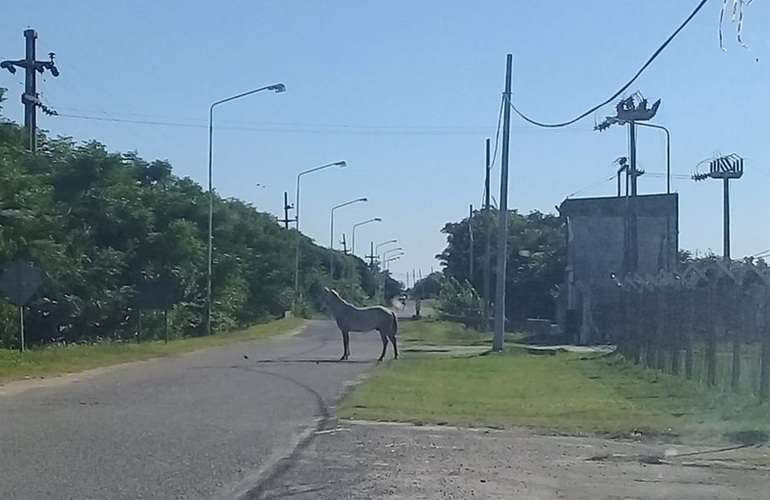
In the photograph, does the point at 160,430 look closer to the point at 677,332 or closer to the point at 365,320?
the point at 677,332

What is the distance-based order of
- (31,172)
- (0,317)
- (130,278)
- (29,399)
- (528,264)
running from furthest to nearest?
(528,264) < (130,278) < (31,172) < (0,317) < (29,399)

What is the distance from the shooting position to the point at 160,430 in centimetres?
1664

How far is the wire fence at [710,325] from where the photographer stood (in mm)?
20562

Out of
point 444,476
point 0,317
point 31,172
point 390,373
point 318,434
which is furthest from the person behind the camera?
point 31,172

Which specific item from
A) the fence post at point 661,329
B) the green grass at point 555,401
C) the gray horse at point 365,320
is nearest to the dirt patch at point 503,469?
the green grass at point 555,401

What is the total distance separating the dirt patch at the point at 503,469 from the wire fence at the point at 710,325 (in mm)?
5188

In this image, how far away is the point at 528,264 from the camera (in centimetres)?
8594

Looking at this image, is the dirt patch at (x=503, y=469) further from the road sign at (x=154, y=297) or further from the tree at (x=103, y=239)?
the road sign at (x=154, y=297)

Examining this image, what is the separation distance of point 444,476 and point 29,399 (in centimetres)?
1176

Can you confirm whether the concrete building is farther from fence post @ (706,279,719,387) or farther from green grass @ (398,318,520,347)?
fence post @ (706,279,719,387)

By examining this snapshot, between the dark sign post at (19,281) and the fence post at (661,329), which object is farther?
the dark sign post at (19,281)

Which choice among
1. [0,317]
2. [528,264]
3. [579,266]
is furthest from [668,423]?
[528,264]

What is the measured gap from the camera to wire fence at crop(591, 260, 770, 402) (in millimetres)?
20562

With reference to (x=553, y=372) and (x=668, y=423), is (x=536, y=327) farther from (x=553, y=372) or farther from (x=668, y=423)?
(x=668, y=423)
